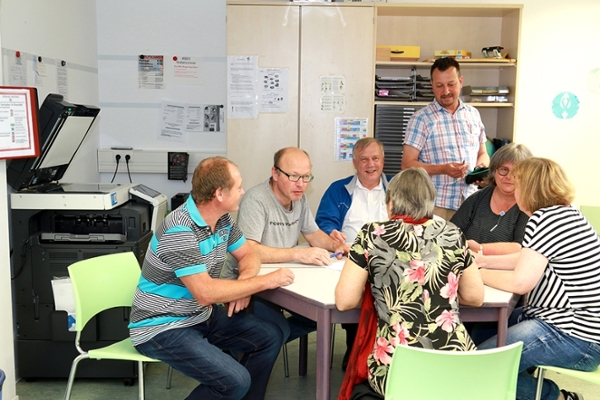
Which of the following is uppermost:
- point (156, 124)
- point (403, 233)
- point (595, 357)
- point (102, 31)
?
point (102, 31)

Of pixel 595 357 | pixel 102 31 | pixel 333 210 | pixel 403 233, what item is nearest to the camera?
pixel 403 233

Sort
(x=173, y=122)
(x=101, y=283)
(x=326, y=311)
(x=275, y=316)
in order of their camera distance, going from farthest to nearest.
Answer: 1. (x=173, y=122)
2. (x=275, y=316)
3. (x=101, y=283)
4. (x=326, y=311)

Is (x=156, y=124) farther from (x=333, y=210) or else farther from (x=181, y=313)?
(x=181, y=313)

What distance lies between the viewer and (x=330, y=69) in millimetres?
4625

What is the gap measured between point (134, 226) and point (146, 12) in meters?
2.31

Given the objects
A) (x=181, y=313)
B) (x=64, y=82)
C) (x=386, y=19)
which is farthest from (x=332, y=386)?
(x=386, y=19)

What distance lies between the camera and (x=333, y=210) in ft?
11.6

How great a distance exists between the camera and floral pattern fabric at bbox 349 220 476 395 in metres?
2.03

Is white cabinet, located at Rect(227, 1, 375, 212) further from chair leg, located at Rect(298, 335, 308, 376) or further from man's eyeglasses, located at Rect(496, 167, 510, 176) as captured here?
man's eyeglasses, located at Rect(496, 167, 510, 176)

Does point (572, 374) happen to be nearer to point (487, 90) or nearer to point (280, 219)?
point (280, 219)

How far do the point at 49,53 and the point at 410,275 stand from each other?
9.44 ft

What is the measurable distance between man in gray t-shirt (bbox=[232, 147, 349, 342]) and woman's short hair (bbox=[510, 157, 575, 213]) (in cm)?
89

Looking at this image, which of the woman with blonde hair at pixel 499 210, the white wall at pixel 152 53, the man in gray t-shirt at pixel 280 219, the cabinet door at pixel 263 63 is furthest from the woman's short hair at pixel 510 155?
the white wall at pixel 152 53

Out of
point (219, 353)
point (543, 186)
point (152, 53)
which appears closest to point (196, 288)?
point (219, 353)
